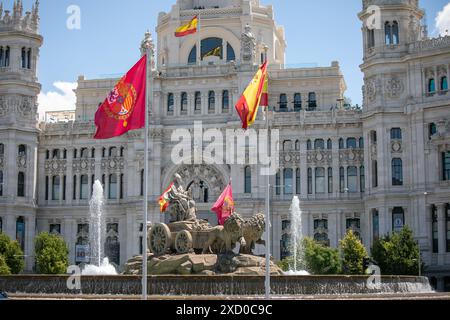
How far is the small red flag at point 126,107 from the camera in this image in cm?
3088

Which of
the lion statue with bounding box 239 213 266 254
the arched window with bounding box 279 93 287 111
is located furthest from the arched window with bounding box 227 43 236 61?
the lion statue with bounding box 239 213 266 254

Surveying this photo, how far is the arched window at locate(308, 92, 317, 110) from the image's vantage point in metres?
96.2

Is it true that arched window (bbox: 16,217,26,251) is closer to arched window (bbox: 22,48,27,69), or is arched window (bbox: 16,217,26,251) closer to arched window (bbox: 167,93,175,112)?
arched window (bbox: 22,48,27,69)

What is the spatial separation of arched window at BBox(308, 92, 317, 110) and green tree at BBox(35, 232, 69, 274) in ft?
114

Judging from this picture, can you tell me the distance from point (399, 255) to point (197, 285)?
3741 centimetres

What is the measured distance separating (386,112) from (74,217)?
39858 mm

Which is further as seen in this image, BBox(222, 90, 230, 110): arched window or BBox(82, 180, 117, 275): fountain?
BBox(82, 180, 117, 275): fountain

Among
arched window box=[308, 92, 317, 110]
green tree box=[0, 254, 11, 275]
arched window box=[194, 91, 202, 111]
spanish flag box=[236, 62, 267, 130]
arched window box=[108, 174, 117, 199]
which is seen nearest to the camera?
spanish flag box=[236, 62, 267, 130]

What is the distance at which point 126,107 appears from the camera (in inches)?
1222

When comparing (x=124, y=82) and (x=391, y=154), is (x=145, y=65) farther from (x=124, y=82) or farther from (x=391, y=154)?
(x=391, y=154)

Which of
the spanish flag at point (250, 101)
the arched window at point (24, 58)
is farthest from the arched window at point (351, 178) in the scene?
the spanish flag at point (250, 101)

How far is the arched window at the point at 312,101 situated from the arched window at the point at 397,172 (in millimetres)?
16860

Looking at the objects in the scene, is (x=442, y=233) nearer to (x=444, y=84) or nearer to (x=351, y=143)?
(x=444, y=84)

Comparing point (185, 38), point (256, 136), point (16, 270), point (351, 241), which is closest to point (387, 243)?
point (351, 241)
